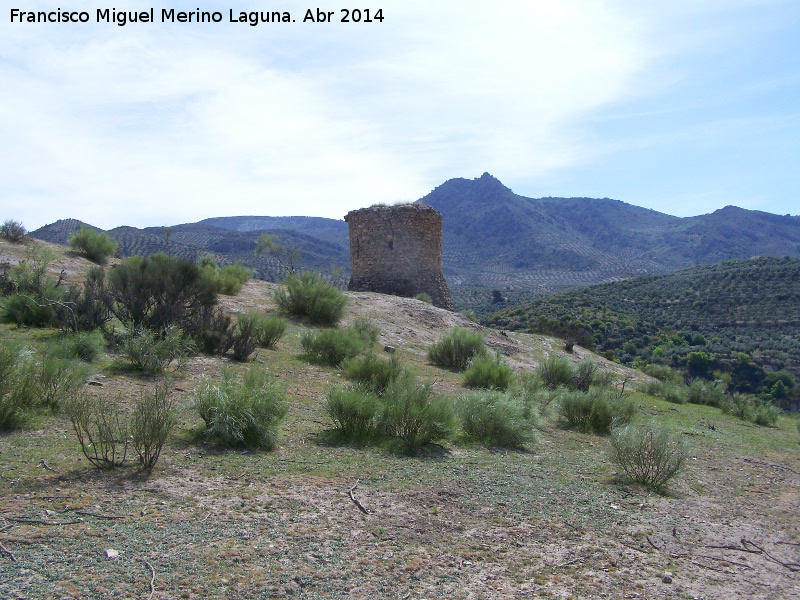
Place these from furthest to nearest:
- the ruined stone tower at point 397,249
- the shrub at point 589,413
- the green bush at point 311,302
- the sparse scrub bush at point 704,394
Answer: the ruined stone tower at point 397,249 < the sparse scrub bush at point 704,394 < the green bush at point 311,302 < the shrub at point 589,413

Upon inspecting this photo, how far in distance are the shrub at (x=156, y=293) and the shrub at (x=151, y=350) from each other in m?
0.77

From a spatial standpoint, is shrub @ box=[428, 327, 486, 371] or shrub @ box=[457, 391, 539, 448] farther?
shrub @ box=[428, 327, 486, 371]

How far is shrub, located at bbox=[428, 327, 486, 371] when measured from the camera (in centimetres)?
1396

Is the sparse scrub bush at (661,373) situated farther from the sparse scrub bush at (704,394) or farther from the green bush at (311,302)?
the green bush at (311,302)

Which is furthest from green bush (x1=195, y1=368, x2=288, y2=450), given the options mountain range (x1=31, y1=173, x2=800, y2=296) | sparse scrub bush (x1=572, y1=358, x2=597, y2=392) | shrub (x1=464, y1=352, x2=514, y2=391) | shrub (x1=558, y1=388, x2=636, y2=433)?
mountain range (x1=31, y1=173, x2=800, y2=296)

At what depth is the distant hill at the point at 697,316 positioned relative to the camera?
31.3 meters

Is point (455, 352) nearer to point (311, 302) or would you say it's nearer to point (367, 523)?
point (311, 302)

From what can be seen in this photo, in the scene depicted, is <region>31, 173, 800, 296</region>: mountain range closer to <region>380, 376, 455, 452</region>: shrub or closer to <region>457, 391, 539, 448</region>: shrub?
<region>457, 391, 539, 448</region>: shrub

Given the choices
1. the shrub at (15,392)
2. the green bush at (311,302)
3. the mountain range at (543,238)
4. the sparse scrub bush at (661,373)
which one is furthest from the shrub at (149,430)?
the mountain range at (543,238)

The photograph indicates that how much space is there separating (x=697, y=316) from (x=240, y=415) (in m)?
40.2

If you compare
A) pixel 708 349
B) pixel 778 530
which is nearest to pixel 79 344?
pixel 778 530

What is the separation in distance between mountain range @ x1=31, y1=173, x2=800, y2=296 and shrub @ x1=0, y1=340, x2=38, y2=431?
4411 centimetres

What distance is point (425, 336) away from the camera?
17328 mm

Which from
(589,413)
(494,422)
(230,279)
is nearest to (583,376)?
(589,413)
